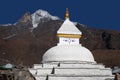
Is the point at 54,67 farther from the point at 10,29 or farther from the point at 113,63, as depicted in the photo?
the point at 10,29

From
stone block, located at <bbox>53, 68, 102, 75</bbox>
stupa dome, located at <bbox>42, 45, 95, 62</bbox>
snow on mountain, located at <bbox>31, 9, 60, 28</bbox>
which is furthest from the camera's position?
snow on mountain, located at <bbox>31, 9, 60, 28</bbox>

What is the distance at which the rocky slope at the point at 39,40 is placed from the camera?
323 ft

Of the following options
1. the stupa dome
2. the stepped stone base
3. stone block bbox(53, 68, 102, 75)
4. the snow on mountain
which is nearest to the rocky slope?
the snow on mountain

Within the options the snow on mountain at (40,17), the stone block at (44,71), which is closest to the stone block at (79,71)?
the stone block at (44,71)

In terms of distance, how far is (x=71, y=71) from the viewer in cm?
5041

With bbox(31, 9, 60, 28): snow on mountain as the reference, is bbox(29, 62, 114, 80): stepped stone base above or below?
below

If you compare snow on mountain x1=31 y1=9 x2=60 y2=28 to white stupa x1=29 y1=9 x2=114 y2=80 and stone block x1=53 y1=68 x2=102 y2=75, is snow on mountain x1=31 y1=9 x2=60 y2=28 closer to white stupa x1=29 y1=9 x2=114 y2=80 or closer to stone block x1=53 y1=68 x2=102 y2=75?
white stupa x1=29 y1=9 x2=114 y2=80

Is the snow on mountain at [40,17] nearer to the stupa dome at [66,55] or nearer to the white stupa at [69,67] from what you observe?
the stupa dome at [66,55]

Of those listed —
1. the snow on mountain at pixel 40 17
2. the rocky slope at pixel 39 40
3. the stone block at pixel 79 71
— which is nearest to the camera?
the stone block at pixel 79 71

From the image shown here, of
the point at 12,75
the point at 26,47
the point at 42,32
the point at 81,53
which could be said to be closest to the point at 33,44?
the point at 26,47

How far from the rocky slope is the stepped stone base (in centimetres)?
4015

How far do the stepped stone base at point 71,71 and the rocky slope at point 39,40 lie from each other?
40149 mm

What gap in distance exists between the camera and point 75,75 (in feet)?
164

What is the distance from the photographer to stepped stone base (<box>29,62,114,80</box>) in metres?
49.9
